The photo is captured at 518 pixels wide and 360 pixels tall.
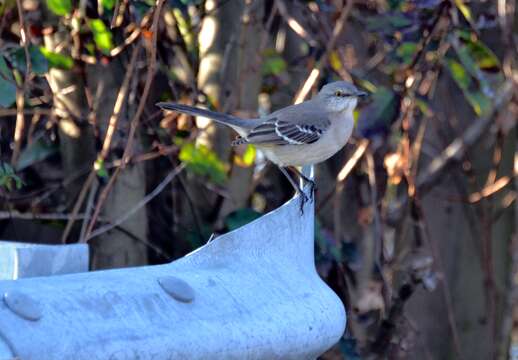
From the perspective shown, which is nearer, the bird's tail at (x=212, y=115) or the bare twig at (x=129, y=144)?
the bare twig at (x=129, y=144)

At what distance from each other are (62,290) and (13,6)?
2.96 m

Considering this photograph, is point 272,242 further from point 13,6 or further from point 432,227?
point 432,227

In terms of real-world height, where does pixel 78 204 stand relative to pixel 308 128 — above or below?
below

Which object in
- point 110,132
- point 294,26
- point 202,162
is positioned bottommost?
point 202,162

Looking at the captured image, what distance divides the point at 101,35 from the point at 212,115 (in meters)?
0.57

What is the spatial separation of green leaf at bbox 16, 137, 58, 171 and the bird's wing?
0.92 metres

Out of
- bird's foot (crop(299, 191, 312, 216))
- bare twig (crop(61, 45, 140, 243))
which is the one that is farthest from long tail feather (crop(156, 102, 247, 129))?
bird's foot (crop(299, 191, 312, 216))

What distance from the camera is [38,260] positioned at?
2344mm

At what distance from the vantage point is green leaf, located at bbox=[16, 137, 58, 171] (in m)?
4.50

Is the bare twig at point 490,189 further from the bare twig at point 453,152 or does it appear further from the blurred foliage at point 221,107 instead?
the blurred foliage at point 221,107

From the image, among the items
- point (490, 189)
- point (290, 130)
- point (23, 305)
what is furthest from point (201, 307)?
point (490, 189)

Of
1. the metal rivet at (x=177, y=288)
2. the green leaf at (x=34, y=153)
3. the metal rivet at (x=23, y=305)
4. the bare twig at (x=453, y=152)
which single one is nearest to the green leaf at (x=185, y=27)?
the green leaf at (x=34, y=153)

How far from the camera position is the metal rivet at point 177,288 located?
6.36ft

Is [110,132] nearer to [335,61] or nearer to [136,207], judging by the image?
[136,207]
